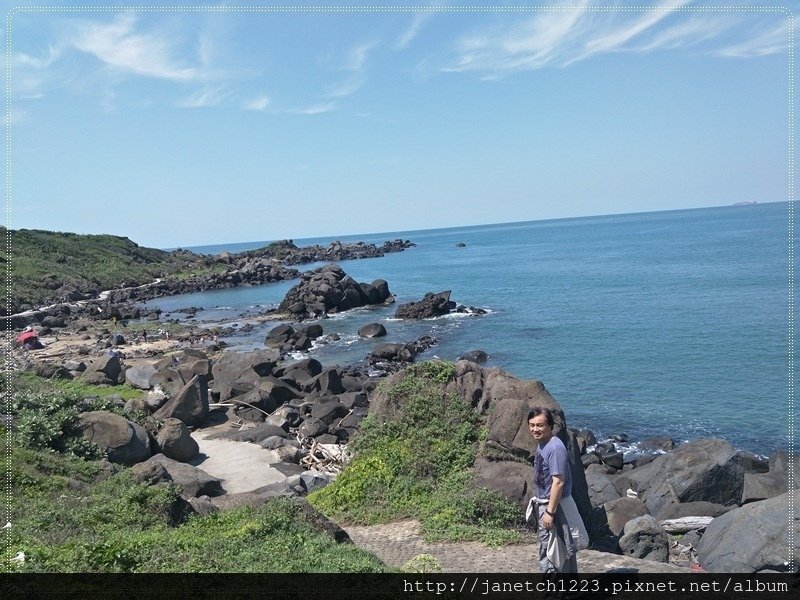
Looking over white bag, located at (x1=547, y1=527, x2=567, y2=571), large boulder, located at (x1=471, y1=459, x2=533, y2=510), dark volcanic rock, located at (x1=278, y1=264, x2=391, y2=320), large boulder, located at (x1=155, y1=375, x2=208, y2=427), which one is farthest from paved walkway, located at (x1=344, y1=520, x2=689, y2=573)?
dark volcanic rock, located at (x1=278, y1=264, x2=391, y2=320)

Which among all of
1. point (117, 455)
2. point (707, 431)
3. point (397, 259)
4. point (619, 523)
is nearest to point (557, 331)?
point (707, 431)

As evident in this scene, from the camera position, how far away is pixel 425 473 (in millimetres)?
12930

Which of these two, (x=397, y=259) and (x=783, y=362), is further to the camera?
(x=397, y=259)

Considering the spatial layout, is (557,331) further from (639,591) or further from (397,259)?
(397,259)

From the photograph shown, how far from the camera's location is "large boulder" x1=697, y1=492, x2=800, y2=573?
34.7 feet

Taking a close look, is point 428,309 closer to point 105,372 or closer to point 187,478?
point 105,372

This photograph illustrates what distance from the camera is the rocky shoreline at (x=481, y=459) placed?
1169 cm

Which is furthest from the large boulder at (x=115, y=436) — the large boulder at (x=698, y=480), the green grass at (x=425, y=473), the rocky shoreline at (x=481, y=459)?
the large boulder at (x=698, y=480)

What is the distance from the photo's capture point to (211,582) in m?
7.30

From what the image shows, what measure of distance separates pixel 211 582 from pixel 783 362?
3055 cm

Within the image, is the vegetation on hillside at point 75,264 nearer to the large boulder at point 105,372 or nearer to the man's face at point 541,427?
the large boulder at point 105,372

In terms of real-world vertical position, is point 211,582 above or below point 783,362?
above

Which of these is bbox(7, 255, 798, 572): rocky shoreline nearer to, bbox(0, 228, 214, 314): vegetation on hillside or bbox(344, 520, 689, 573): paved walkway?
bbox(344, 520, 689, 573): paved walkway

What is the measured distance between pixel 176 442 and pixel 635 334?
3065 centimetres
